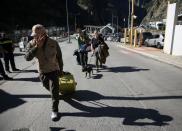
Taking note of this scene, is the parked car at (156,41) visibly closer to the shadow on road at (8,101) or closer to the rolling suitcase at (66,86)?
the rolling suitcase at (66,86)

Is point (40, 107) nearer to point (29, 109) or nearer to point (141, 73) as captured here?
point (29, 109)

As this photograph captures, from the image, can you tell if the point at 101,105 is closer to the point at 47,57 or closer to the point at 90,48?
the point at 47,57

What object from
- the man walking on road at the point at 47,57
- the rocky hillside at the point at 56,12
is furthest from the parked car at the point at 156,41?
the rocky hillside at the point at 56,12

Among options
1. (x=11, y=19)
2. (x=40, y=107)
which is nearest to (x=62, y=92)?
(x=40, y=107)

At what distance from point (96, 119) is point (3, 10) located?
5956 centimetres

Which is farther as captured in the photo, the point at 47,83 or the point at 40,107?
the point at 40,107

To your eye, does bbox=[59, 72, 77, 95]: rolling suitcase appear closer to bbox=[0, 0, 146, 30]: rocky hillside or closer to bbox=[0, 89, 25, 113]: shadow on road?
bbox=[0, 89, 25, 113]: shadow on road

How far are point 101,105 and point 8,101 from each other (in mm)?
2715

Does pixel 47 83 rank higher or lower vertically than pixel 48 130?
higher

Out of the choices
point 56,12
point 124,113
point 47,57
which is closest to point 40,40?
point 47,57

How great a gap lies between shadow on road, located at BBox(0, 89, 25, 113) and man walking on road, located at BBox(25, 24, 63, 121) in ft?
5.44

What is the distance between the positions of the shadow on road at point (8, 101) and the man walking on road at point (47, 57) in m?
1.66

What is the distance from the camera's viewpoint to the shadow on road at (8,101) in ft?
24.6

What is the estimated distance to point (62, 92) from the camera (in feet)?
27.2
